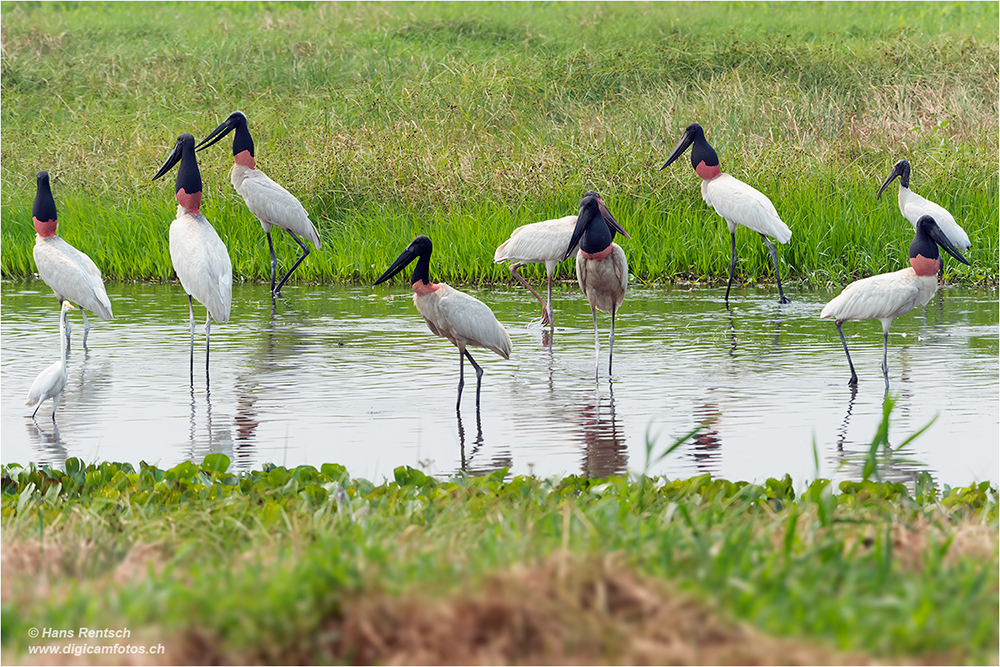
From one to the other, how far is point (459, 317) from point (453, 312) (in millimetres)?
48

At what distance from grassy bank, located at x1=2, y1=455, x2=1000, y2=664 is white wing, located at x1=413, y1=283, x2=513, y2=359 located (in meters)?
3.81

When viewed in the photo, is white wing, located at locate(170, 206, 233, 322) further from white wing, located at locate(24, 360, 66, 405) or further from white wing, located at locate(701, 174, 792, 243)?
white wing, located at locate(701, 174, 792, 243)

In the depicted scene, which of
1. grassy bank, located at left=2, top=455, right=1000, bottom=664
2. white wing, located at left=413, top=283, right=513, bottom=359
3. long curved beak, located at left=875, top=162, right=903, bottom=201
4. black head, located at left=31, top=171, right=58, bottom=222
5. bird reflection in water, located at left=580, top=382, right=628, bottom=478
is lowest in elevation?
bird reflection in water, located at left=580, top=382, right=628, bottom=478

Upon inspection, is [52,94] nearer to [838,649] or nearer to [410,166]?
[410,166]

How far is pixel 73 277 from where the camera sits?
9.47 m

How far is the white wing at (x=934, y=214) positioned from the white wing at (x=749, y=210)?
4.19 feet

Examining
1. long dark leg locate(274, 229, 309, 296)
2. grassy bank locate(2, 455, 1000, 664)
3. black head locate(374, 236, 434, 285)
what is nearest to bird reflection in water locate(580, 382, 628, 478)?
black head locate(374, 236, 434, 285)

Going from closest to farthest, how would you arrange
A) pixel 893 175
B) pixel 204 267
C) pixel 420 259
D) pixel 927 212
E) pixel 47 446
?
pixel 47 446, pixel 420 259, pixel 204 267, pixel 927 212, pixel 893 175

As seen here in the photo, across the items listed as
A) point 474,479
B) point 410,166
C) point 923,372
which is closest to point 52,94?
point 410,166

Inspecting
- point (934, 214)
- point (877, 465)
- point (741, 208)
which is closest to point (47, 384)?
point (877, 465)

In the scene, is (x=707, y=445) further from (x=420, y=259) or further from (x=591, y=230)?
(x=591, y=230)

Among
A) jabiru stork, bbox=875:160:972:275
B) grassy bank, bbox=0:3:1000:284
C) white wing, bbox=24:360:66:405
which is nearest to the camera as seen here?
white wing, bbox=24:360:66:405

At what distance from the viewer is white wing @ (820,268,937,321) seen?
337 inches

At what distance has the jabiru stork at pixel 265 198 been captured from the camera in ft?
45.3
